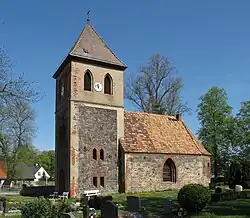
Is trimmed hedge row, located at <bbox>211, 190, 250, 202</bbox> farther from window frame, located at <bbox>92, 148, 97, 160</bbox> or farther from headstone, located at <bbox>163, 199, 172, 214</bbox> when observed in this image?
window frame, located at <bbox>92, 148, 97, 160</bbox>

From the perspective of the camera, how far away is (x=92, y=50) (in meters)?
33.2

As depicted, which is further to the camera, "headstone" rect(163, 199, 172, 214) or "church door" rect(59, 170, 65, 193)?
"church door" rect(59, 170, 65, 193)

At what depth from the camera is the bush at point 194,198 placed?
735 inches

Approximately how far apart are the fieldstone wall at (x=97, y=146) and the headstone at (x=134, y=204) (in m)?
10.5

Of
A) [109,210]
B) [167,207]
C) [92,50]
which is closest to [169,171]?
[92,50]

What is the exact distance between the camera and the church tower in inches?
1204

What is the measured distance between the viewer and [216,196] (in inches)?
951

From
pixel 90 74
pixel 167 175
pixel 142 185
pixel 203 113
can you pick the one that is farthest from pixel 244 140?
pixel 90 74

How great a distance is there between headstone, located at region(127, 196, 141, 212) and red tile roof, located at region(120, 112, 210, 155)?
12201mm

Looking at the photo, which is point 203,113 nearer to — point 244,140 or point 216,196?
point 244,140

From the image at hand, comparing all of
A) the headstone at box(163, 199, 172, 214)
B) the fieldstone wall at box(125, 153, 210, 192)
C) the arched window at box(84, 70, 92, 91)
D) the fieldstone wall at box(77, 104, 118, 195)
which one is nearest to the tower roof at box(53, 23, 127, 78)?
the arched window at box(84, 70, 92, 91)

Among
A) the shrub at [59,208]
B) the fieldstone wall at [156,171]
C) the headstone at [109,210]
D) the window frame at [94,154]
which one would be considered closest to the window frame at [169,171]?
the fieldstone wall at [156,171]

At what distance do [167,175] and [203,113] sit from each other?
20245 millimetres

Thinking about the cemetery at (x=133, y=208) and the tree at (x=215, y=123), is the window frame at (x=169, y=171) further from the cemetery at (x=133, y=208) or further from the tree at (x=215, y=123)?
the tree at (x=215, y=123)
